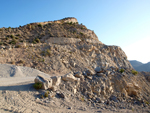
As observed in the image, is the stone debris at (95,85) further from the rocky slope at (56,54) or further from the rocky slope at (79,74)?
the rocky slope at (56,54)

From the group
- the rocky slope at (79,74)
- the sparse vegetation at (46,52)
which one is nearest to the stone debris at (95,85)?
the rocky slope at (79,74)

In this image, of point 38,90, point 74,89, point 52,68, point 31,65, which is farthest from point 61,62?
point 38,90

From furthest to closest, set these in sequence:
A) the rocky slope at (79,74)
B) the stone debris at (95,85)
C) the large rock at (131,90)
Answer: the large rock at (131,90)
the stone debris at (95,85)
the rocky slope at (79,74)

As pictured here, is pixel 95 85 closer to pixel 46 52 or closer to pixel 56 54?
pixel 56 54

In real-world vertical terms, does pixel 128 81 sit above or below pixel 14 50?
below

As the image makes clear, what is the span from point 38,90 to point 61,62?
7602mm

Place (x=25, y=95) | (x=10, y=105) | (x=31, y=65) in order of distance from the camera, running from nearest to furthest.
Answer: (x=10, y=105) → (x=25, y=95) → (x=31, y=65)

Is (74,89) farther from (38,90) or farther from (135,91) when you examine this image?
(135,91)

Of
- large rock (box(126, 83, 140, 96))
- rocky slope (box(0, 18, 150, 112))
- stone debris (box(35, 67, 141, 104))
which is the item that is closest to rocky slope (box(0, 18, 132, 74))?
rocky slope (box(0, 18, 150, 112))

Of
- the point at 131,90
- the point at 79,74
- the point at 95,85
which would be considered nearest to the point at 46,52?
the point at 79,74

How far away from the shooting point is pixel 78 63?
46.9ft

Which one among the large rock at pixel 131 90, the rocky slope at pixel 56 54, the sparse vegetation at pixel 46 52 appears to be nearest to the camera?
the large rock at pixel 131 90

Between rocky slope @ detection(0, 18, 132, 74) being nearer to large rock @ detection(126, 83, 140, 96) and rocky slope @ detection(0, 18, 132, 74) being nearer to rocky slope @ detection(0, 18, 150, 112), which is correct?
rocky slope @ detection(0, 18, 150, 112)

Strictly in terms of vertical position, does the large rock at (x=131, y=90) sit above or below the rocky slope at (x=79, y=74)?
below
